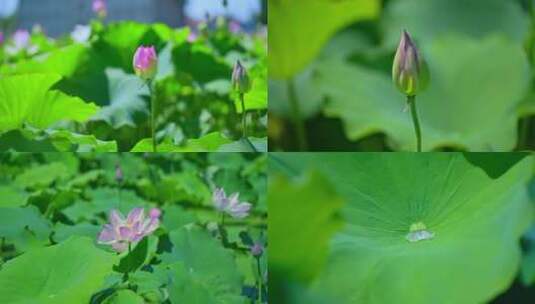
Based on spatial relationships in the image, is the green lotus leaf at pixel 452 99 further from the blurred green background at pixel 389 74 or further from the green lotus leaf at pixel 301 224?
the green lotus leaf at pixel 301 224

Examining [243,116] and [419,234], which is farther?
[243,116]

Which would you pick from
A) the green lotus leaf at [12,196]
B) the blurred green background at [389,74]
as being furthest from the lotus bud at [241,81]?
the green lotus leaf at [12,196]

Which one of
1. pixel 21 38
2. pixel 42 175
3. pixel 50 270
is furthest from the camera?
pixel 21 38

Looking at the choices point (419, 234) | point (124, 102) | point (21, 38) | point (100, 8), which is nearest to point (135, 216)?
point (124, 102)

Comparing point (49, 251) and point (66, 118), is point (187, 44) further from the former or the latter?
point (49, 251)

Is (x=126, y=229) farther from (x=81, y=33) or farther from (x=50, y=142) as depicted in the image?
(x=81, y=33)

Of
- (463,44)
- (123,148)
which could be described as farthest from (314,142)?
(123,148)
